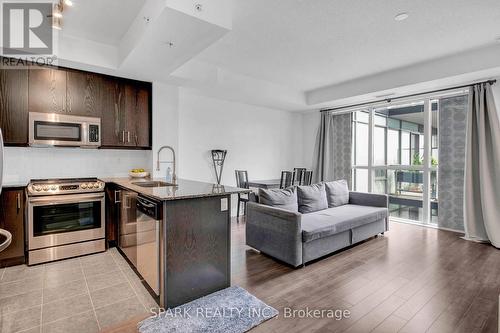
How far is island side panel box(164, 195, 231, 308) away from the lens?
2.22 metres

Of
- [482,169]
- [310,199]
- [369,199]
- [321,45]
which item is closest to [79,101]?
[321,45]

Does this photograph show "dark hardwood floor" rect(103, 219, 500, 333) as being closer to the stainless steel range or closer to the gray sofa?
the gray sofa

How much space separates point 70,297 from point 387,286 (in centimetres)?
309

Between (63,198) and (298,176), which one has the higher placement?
(298,176)

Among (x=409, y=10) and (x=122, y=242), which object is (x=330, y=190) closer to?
(x=409, y=10)

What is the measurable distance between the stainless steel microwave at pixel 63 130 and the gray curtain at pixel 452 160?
583cm

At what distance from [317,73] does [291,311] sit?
3.99m

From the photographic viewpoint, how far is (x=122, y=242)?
3391mm

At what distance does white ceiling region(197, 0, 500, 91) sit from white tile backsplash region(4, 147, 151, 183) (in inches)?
82.1

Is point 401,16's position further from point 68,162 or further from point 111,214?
point 68,162

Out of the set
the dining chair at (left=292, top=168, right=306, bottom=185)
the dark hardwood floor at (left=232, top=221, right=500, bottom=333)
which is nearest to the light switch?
the dark hardwood floor at (left=232, top=221, right=500, bottom=333)

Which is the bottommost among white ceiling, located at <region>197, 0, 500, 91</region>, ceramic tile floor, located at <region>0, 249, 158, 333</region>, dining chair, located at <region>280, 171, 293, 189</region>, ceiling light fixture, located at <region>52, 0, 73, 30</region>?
ceramic tile floor, located at <region>0, 249, 158, 333</region>

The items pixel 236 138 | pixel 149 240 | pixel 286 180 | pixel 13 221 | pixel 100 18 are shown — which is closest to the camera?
pixel 149 240

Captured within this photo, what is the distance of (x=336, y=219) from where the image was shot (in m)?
3.57
